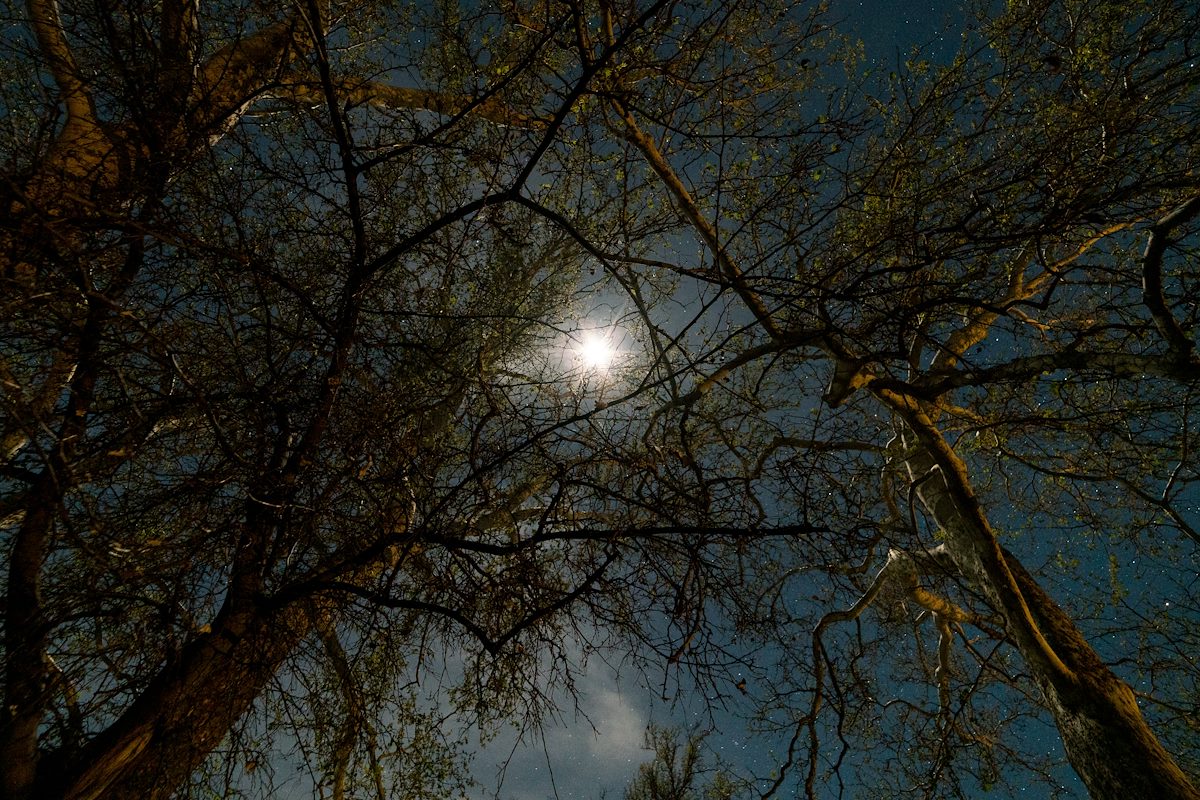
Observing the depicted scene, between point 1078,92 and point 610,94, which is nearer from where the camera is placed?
point 610,94

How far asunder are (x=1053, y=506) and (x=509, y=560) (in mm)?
8720

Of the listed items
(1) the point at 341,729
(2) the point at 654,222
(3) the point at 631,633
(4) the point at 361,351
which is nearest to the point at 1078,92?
(2) the point at 654,222

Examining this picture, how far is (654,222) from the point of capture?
12.1ft

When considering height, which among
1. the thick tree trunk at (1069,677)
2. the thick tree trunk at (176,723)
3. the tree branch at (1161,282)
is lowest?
the thick tree trunk at (176,723)

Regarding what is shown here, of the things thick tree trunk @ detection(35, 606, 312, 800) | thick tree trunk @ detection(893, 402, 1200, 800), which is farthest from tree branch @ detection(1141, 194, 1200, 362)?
thick tree trunk @ detection(35, 606, 312, 800)

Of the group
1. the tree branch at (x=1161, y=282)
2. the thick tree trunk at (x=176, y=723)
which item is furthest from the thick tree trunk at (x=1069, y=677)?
the thick tree trunk at (x=176, y=723)

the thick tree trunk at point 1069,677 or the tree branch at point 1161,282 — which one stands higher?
the tree branch at point 1161,282

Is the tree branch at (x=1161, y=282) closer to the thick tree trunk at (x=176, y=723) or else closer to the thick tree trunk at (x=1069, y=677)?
the thick tree trunk at (x=1069, y=677)

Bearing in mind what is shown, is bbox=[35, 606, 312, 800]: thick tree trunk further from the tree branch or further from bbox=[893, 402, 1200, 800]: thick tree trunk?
the tree branch

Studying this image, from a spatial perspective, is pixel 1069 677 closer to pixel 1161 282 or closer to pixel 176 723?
pixel 1161 282

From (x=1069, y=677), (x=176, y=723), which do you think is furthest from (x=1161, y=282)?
(x=176, y=723)

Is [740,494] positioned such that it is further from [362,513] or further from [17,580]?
[17,580]

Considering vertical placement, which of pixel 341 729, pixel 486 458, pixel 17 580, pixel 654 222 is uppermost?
pixel 654 222

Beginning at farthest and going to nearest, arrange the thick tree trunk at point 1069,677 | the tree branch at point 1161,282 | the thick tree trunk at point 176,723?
1. the thick tree trunk at point 1069,677
2. the tree branch at point 1161,282
3. the thick tree trunk at point 176,723
